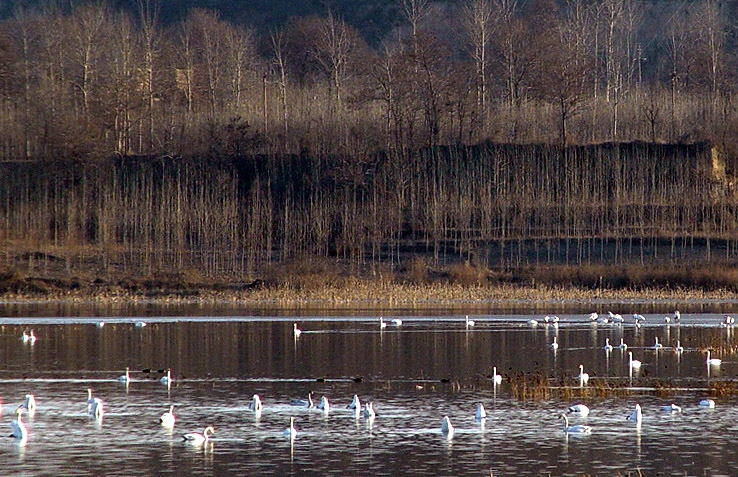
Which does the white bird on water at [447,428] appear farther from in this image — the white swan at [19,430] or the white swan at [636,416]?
the white swan at [19,430]

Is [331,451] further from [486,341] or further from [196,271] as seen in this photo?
[196,271]

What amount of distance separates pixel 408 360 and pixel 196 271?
92.9ft

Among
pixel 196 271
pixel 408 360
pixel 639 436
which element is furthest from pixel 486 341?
pixel 196 271

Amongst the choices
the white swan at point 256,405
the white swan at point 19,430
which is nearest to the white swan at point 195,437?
the white swan at point 19,430

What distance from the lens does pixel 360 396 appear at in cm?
2547

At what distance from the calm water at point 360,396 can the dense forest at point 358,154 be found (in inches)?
882

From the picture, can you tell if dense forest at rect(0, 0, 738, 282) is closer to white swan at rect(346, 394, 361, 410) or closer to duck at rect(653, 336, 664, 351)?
duck at rect(653, 336, 664, 351)

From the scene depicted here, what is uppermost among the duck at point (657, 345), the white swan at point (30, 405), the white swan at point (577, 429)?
the duck at point (657, 345)

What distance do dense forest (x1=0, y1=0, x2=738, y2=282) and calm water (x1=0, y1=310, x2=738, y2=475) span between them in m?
22.4

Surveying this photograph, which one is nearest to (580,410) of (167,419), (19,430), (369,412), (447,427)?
(447,427)

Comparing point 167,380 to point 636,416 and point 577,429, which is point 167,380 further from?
point 636,416

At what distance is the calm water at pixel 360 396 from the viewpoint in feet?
61.3

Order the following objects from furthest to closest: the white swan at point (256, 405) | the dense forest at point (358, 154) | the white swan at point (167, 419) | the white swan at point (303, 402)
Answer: the dense forest at point (358, 154) < the white swan at point (303, 402) < the white swan at point (256, 405) < the white swan at point (167, 419)

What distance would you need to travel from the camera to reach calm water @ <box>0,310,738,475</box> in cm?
1867
